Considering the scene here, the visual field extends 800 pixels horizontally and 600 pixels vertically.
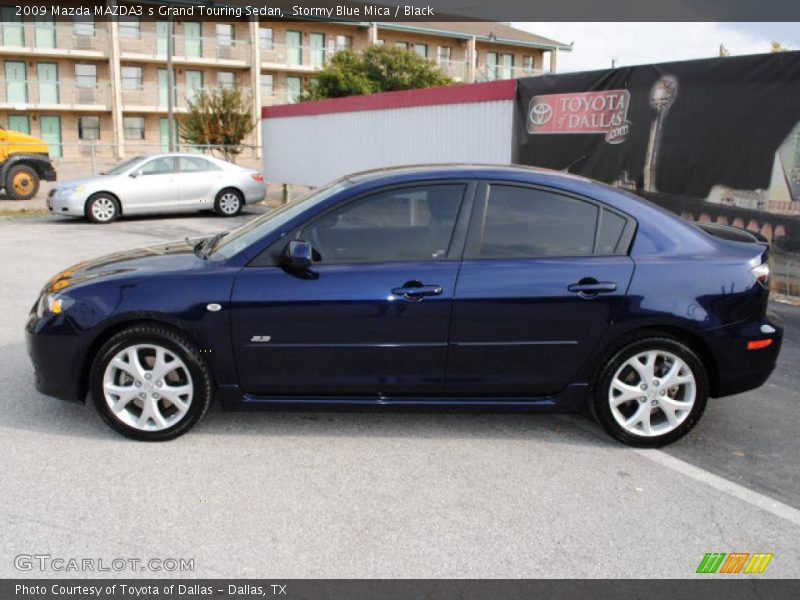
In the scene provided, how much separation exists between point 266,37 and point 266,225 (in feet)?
154

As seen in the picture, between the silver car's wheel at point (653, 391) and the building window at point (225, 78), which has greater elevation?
the building window at point (225, 78)

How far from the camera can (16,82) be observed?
141 feet

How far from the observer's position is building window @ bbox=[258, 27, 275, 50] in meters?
48.2

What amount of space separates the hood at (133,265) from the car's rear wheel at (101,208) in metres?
11.6

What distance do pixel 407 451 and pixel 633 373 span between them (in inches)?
53.1

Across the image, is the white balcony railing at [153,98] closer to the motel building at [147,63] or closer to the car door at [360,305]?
the motel building at [147,63]

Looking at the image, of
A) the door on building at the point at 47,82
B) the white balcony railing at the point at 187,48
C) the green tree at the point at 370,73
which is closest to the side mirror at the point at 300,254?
the green tree at the point at 370,73

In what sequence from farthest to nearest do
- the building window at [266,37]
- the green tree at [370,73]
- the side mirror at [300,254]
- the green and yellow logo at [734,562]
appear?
the building window at [266,37]
the green tree at [370,73]
the side mirror at [300,254]
the green and yellow logo at [734,562]

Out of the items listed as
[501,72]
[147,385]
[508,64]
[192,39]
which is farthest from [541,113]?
[508,64]

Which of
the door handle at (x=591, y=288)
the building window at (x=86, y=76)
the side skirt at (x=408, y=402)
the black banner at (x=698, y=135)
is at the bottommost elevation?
the side skirt at (x=408, y=402)

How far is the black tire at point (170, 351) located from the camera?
4316mm

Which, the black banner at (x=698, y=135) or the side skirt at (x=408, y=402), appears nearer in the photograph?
the side skirt at (x=408, y=402)

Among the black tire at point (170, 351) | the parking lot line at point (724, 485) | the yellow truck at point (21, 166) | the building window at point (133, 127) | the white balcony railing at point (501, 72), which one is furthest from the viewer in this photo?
the white balcony railing at point (501, 72)

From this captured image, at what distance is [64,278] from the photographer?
469 centimetres
